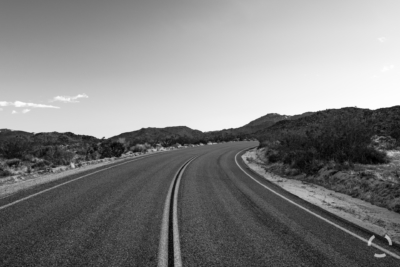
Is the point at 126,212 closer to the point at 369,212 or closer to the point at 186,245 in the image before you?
the point at 186,245

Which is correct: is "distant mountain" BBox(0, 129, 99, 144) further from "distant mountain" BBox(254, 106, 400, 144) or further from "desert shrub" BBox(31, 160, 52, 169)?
"distant mountain" BBox(254, 106, 400, 144)

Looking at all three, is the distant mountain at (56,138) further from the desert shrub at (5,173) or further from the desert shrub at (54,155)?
the desert shrub at (5,173)

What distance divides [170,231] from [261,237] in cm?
177

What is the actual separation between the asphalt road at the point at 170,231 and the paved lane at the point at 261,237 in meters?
0.02

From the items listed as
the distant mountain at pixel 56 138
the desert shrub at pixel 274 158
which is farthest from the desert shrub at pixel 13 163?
the distant mountain at pixel 56 138

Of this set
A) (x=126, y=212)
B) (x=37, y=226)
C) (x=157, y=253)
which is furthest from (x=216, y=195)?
(x=37, y=226)

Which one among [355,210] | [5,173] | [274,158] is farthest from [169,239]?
[274,158]

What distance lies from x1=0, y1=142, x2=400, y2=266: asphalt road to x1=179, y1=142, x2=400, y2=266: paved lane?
0.02 meters

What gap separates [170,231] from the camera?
470 centimetres

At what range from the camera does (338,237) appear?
4.79 m

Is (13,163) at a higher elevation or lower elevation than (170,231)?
higher

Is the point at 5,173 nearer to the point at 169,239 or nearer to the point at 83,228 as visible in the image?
the point at 83,228

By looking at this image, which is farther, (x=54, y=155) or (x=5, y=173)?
(x=54, y=155)

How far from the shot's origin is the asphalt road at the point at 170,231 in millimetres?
3695
